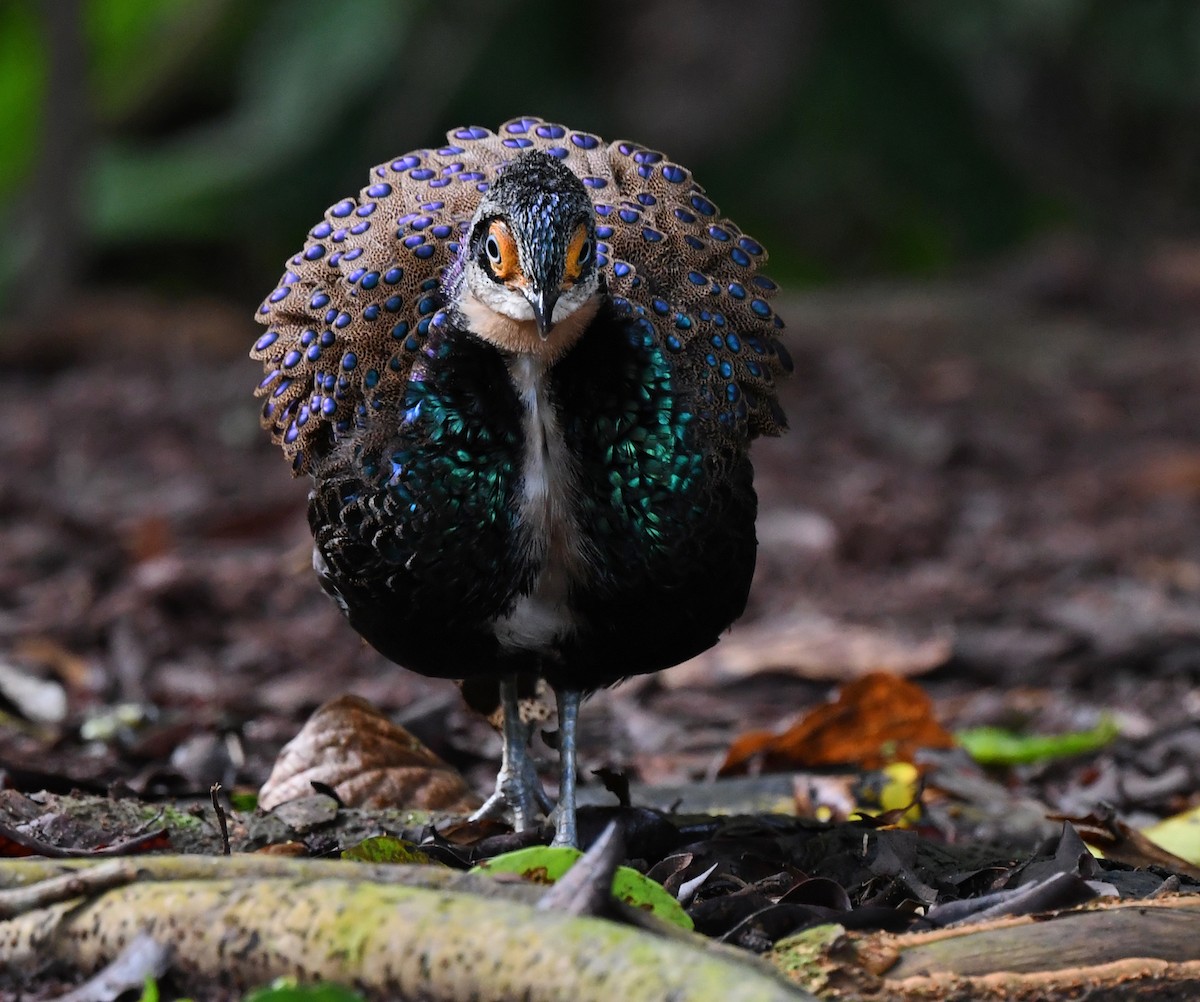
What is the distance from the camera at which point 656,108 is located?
50.0 feet

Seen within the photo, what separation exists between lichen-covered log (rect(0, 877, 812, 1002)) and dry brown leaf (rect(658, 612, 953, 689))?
12.7 ft

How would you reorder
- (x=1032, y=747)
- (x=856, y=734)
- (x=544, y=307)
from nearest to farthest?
(x=544, y=307) → (x=856, y=734) → (x=1032, y=747)

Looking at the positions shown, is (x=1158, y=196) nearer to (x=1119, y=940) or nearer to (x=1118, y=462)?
(x=1118, y=462)

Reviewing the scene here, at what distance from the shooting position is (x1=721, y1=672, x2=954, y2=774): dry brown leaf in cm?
521

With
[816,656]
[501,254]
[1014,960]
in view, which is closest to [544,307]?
[501,254]

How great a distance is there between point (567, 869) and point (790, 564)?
5365mm

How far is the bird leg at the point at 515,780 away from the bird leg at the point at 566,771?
8.5 inches

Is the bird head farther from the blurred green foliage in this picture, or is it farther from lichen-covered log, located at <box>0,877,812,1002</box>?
the blurred green foliage

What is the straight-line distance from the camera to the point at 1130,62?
581 inches

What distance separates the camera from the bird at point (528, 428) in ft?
11.9

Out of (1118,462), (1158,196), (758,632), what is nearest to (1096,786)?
(758,632)

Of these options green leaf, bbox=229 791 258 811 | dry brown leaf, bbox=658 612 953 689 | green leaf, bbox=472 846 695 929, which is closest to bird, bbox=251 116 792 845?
green leaf, bbox=229 791 258 811

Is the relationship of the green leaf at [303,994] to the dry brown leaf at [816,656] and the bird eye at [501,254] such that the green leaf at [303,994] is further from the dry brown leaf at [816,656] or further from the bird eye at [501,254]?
the dry brown leaf at [816,656]

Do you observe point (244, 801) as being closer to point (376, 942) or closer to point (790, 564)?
point (376, 942)
